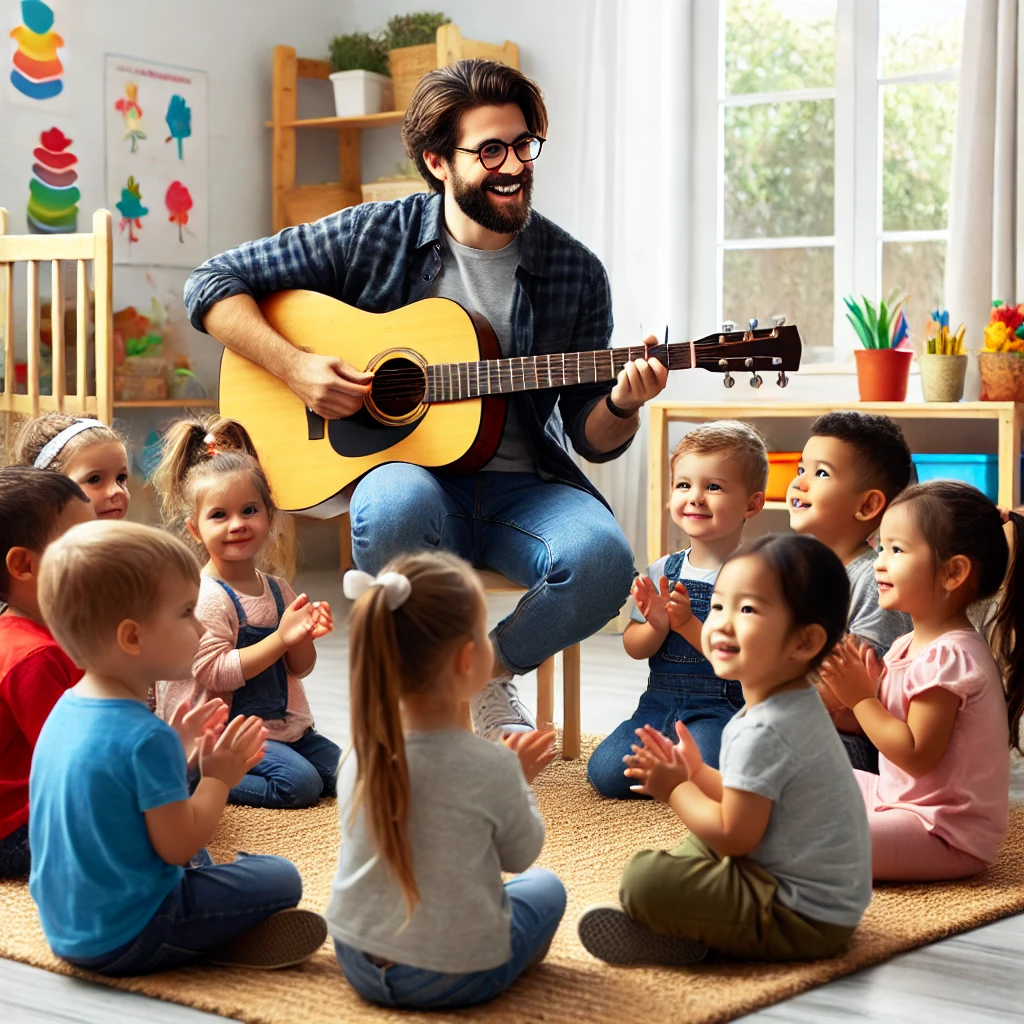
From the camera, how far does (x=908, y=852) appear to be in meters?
1.80

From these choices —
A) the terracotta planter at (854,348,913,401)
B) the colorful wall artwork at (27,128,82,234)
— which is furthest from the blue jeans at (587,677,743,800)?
the colorful wall artwork at (27,128,82,234)

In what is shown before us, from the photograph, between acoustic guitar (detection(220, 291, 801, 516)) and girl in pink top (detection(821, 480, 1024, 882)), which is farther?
acoustic guitar (detection(220, 291, 801, 516))

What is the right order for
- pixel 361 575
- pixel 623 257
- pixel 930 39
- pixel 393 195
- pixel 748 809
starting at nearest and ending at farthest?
pixel 361 575 < pixel 748 809 < pixel 930 39 < pixel 623 257 < pixel 393 195

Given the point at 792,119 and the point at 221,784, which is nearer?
the point at 221,784

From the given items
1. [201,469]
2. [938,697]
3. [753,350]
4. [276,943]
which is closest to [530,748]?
[276,943]

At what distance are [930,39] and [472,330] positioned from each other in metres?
2.12

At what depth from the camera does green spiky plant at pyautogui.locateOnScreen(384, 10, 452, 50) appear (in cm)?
456

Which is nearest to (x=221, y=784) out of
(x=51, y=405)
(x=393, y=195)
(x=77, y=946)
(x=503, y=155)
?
(x=77, y=946)

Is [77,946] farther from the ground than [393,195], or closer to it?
closer to it

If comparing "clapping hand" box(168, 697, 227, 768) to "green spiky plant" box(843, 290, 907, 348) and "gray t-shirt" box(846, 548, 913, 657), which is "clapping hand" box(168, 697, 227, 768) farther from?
"green spiky plant" box(843, 290, 907, 348)

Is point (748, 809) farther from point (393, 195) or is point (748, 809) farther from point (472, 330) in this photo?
point (393, 195)

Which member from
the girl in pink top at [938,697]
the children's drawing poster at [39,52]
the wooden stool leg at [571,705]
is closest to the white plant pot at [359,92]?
the children's drawing poster at [39,52]

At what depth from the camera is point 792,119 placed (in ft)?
13.6

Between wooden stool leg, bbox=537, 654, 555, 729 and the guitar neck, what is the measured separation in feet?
1.67
